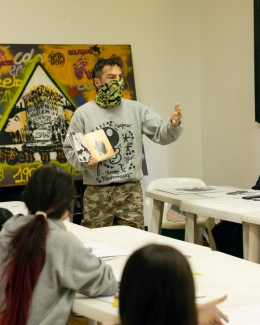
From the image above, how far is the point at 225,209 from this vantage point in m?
→ 2.73

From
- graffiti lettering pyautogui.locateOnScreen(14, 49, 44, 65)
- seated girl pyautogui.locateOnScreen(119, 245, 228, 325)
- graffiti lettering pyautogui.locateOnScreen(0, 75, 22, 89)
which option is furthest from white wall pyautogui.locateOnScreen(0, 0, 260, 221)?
seated girl pyautogui.locateOnScreen(119, 245, 228, 325)

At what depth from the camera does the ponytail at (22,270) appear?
156 centimetres

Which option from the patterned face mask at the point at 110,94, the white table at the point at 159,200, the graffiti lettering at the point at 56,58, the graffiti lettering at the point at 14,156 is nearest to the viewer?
the patterned face mask at the point at 110,94

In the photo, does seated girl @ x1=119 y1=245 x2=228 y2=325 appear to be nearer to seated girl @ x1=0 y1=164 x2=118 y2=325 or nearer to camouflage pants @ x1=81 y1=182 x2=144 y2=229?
seated girl @ x1=0 y1=164 x2=118 y2=325

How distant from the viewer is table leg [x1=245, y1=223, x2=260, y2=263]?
257cm

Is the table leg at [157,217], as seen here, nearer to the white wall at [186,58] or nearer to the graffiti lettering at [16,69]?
the white wall at [186,58]

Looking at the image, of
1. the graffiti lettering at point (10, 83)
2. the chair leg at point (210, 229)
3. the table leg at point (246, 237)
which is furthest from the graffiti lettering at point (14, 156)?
the table leg at point (246, 237)

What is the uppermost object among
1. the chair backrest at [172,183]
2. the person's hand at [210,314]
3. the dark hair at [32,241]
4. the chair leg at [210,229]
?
the dark hair at [32,241]

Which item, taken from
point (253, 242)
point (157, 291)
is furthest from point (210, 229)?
point (157, 291)

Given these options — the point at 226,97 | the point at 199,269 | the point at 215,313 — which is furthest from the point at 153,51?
the point at 215,313

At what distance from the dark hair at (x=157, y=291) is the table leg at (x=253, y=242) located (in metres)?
1.64

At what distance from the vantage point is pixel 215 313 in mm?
1362

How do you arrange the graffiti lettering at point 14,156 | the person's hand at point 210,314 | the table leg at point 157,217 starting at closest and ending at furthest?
the person's hand at point 210,314, the table leg at point 157,217, the graffiti lettering at point 14,156

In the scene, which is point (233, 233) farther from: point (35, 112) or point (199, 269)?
point (35, 112)
